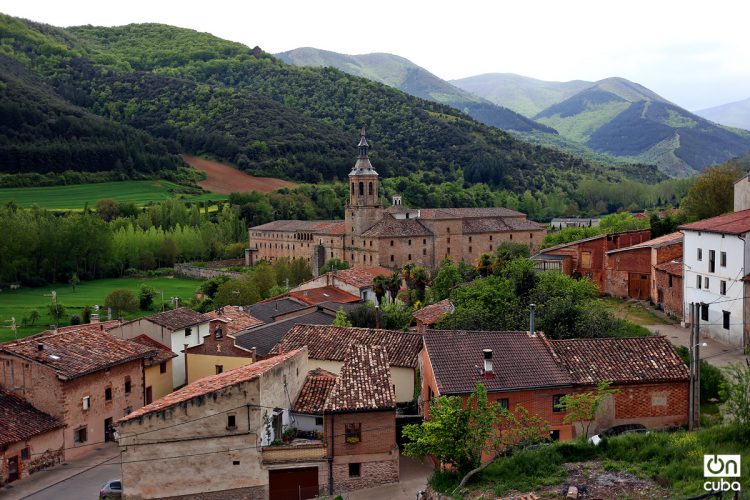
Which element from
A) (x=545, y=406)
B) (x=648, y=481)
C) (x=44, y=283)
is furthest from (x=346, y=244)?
(x=648, y=481)

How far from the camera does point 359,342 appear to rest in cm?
2614

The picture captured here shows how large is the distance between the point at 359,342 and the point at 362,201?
49.9m

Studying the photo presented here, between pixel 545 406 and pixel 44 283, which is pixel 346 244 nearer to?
pixel 44 283

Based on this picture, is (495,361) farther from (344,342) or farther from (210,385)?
(210,385)

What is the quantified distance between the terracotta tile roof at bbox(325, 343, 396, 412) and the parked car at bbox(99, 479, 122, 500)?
19.3ft

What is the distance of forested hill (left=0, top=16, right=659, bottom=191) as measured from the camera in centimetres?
14325

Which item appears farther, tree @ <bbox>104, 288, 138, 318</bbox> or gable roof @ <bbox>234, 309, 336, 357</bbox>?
tree @ <bbox>104, 288, 138, 318</bbox>

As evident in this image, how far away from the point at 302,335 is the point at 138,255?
2329 inches

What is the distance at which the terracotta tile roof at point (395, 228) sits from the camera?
71.6m

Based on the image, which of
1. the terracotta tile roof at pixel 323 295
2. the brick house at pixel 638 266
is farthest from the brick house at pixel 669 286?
the terracotta tile roof at pixel 323 295

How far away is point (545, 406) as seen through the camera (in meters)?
20.1

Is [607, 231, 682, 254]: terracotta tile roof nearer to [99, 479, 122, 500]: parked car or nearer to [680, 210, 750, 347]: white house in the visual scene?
[680, 210, 750, 347]: white house

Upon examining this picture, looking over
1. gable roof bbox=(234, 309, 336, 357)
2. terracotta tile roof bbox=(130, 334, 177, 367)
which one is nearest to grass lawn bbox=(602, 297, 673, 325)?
gable roof bbox=(234, 309, 336, 357)

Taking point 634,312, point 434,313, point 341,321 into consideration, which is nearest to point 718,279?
point 634,312
